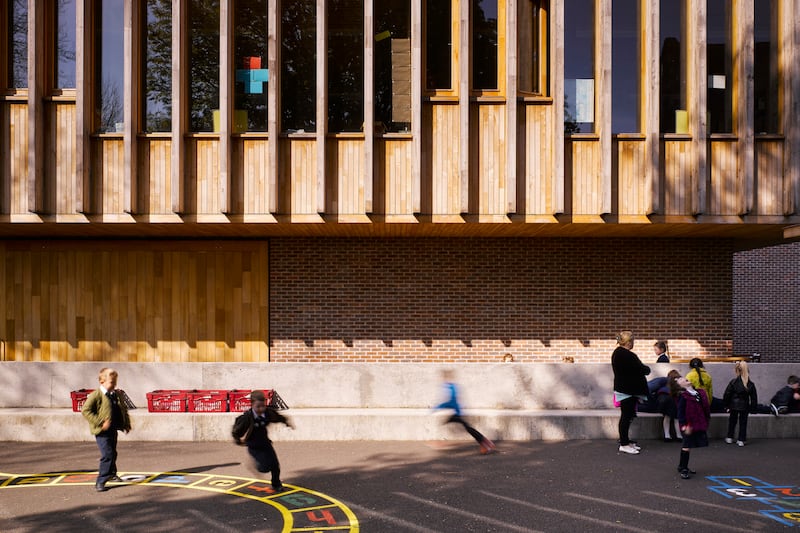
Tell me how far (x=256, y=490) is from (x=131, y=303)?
7.93 meters

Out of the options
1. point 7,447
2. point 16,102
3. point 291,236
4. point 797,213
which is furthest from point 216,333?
point 797,213

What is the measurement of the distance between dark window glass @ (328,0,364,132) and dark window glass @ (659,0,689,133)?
634 cm

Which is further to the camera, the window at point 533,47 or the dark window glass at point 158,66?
the window at point 533,47

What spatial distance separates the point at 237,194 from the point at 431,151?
409 centimetres

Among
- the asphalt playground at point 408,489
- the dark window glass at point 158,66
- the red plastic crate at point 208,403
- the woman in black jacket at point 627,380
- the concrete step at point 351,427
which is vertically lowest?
the asphalt playground at point 408,489

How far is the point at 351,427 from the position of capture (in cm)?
1190

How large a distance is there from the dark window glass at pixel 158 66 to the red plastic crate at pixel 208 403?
5.59 meters

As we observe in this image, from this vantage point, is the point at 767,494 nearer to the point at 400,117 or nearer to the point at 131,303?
the point at 400,117

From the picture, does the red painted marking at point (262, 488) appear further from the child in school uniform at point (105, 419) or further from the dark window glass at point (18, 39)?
the dark window glass at point (18, 39)

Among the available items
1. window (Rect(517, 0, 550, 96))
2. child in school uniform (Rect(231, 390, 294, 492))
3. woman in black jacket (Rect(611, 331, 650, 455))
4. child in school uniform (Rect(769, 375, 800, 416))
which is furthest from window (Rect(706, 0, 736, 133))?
child in school uniform (Rect(231, 390, 294, 492))

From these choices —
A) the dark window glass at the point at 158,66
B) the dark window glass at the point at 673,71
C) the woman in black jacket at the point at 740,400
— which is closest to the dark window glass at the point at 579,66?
the dark window glass at the point at 673,71

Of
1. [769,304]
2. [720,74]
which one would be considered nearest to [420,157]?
[720,74]

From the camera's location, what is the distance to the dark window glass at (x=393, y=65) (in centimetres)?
1317

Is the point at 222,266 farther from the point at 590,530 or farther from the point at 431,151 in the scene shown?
the point at 590,530
